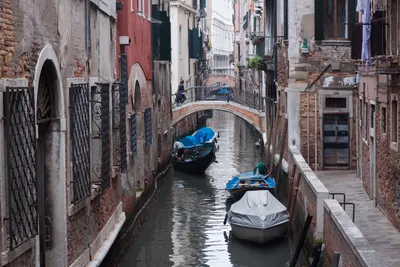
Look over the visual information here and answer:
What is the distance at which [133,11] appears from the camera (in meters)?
15.3

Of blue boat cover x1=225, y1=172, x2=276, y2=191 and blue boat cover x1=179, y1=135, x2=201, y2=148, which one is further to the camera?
blue boat cover x1=179, y1=135, x2=201, y2=148

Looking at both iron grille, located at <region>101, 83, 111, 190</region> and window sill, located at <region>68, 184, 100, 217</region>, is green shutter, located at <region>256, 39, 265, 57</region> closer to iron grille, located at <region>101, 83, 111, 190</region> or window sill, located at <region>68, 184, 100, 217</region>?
iron grille, located at <region>101, 83, 111, 190</region>

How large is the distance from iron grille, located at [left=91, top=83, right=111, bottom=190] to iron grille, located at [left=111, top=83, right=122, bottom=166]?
2.94 feet

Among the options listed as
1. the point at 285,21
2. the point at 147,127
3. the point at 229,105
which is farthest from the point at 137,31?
the point at 229,105

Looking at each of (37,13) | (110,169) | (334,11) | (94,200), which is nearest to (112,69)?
(110,169)

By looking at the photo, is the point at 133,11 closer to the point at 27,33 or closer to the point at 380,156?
the point at 380,156

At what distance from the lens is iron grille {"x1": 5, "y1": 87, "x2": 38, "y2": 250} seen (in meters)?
6.47

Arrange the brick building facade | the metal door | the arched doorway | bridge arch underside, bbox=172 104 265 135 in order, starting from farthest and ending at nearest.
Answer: bridge arch underside, bbox=172 104 265 135 < the metal door < the arched doorway < the brick building facade

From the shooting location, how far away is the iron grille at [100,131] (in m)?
10.7

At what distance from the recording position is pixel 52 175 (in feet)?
27.8

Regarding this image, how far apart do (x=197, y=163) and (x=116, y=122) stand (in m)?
10.9

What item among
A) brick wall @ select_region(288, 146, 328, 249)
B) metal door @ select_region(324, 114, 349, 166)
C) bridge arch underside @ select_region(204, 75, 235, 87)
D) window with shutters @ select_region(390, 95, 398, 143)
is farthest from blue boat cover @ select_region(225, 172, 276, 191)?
bridge arch underside @ select_region(204, 75, 235, 87)

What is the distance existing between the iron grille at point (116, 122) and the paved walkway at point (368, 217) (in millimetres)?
3462

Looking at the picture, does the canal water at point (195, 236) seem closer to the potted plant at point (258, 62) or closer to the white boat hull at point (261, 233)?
the white boat hull at point (261, 233)
